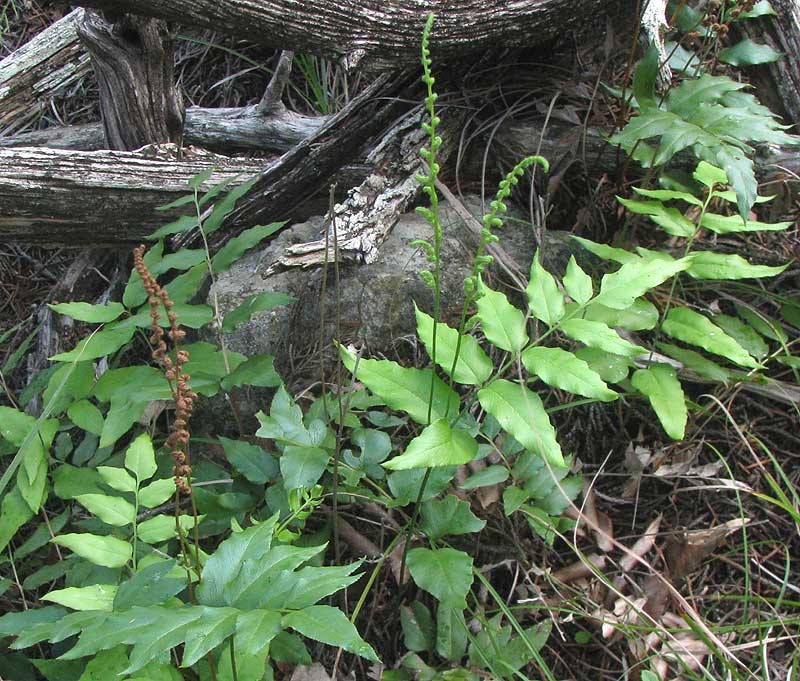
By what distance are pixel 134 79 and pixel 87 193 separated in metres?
0.47

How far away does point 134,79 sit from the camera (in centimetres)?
272

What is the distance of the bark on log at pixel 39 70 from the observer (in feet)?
11.0

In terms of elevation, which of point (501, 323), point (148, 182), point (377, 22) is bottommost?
point (501, 323)

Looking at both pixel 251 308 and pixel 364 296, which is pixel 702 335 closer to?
pixel 364 296

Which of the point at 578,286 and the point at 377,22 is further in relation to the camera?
the point at 377,22

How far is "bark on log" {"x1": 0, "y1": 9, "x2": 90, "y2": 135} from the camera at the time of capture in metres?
3.36

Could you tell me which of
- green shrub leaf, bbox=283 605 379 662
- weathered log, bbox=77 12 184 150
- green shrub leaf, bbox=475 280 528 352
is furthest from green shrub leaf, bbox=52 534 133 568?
weathered log, bbox=77 12 184 150

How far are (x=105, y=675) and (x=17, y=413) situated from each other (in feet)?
2.82

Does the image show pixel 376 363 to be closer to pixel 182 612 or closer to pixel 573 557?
pixel 182 612

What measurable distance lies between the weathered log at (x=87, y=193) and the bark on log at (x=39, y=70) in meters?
1.14

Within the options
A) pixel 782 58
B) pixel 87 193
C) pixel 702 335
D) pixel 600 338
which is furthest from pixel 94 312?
pixel 782 58

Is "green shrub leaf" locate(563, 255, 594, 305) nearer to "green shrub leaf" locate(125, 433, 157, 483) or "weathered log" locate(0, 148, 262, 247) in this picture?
"green shrub leaf" locate(125, 433, 157, 483)

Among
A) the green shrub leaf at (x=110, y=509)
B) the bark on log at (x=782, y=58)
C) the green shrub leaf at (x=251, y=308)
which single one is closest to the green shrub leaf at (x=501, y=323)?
the green shrub leaf at (x=251, y=308)

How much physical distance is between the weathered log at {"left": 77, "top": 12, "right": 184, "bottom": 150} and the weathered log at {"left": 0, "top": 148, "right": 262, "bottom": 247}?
0.26 m
